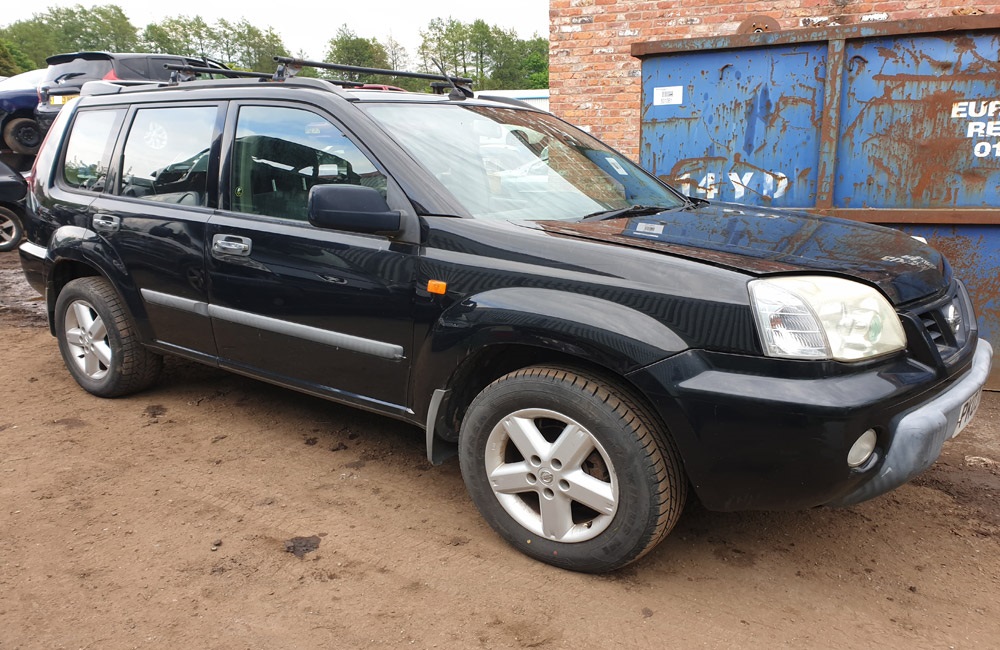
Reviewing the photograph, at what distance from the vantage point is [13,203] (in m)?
9.04

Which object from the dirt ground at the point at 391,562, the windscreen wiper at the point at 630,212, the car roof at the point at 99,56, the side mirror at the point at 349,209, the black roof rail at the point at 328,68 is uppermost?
the car roof at the point at 99,56

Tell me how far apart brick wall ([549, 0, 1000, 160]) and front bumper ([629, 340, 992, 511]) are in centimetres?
680

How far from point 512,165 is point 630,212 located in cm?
53

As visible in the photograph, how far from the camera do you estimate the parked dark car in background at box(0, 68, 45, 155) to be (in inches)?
443

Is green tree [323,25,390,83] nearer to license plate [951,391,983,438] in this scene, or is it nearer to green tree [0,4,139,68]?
green tree [0,4,139,68]

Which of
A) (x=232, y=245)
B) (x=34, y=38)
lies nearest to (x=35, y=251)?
(x=232, y=245)

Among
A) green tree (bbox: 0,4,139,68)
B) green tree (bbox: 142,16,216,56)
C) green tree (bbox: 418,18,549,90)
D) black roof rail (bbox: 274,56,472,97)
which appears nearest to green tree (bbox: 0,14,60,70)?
green tree (bbox: 0,4,139,68)

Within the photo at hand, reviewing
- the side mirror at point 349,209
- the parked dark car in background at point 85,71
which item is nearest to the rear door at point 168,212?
the side mirror at point 349,209

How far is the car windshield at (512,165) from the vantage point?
3.04 meters

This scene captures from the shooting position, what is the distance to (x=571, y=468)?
2.58 metres

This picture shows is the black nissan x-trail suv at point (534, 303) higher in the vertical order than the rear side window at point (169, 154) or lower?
lower

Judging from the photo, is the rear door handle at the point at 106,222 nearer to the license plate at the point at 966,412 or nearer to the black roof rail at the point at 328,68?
the black roof rail at the point at 328,68

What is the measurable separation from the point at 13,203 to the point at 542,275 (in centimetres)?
876

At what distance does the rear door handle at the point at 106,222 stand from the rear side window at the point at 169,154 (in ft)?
0.47
